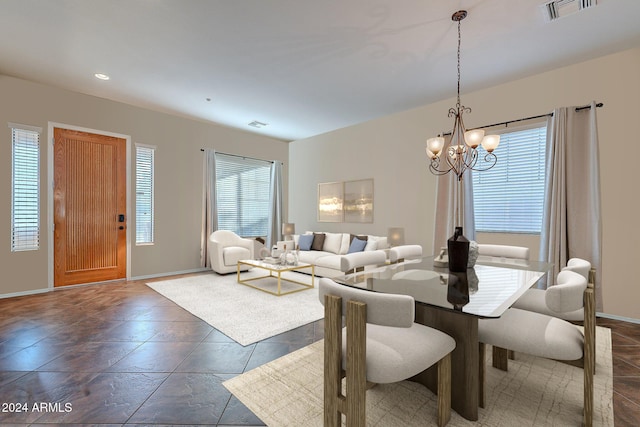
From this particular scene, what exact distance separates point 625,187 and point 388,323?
3584 millimetres

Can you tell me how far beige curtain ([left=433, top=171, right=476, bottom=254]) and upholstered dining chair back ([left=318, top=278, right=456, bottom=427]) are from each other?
9.77ft

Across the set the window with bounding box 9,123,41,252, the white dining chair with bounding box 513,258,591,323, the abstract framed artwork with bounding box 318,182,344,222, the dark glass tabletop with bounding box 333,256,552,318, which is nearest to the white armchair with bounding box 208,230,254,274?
the abstract framed artwork with bounding box 318,182,344,222

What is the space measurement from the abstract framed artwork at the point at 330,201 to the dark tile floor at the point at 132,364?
3.24 meters

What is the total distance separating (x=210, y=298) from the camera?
3654 mm

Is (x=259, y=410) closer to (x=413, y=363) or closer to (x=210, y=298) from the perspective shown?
(x=413, y=363)

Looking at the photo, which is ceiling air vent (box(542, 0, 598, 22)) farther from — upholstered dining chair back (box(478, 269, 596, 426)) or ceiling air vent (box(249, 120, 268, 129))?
ceiling air vent (box(249, 120, 268, 129))

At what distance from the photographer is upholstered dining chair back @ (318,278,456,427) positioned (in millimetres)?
1125

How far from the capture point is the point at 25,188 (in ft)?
12.6

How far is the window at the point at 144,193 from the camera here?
15.8 feet

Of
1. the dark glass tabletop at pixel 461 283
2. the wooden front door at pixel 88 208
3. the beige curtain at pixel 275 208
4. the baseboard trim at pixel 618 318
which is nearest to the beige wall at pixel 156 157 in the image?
the wooden front door at pixel 88 208

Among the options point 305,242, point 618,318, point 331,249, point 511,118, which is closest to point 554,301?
point 618,318

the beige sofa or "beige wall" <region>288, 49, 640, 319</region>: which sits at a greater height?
"beige wall" <region>288, 49, 640, 319</region>

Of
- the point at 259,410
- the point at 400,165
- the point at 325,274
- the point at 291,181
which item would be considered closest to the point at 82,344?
the point at 259,410

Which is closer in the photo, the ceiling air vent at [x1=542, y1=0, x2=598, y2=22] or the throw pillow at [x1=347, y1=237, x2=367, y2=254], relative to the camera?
the ceiling air vent at [x1=542, y1=0, x2=598, y2=22]
